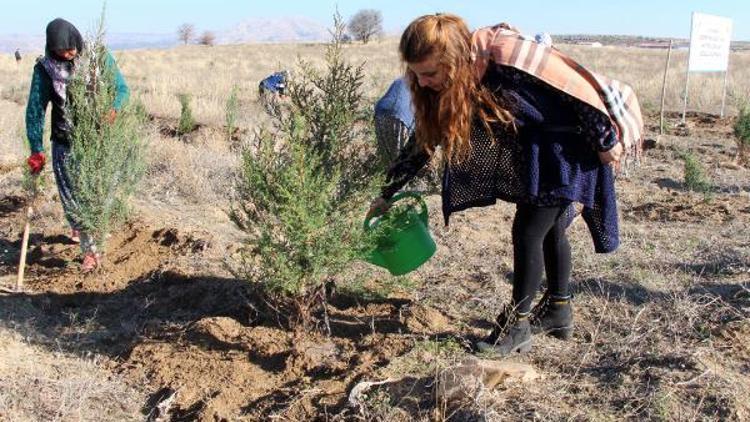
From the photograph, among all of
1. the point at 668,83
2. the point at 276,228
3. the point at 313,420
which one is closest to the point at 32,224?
the point at 276,228

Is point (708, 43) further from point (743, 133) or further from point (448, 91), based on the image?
point (448, 91)

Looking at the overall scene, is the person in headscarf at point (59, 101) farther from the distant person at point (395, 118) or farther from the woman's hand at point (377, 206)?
the woman's hand at point (377, 206)

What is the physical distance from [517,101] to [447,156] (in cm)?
36

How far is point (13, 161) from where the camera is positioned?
25.3ft

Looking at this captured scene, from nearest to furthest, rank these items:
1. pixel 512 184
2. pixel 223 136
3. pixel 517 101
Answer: pixel 517 101 < pixel 512 184 < pixel 223 136

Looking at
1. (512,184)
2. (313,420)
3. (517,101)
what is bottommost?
(313,420)

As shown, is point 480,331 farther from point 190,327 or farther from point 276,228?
point 190,327

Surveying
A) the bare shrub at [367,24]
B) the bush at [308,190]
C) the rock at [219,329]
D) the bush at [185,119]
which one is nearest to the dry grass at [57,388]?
the rock at [219,329]

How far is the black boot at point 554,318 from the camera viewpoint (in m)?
3.30

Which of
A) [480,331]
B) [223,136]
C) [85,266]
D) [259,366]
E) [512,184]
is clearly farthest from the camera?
[223,136]

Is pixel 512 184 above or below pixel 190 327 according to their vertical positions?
above

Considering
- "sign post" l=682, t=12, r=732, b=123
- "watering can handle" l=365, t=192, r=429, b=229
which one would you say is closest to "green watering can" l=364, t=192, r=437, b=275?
"watering can handle" l=365, t=192, r=429, b=229

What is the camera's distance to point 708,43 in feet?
44.4

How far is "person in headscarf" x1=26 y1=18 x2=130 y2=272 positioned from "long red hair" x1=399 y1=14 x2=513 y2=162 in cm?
251
